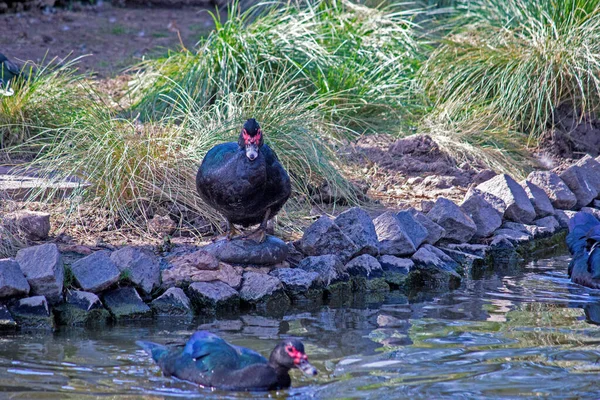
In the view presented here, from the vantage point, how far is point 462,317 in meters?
4.88

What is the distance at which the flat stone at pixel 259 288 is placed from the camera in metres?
5.04

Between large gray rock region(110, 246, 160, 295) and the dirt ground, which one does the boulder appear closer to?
large gray rock region(110, 246, 160, 295)

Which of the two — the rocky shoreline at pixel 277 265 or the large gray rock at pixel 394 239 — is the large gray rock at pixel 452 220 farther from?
the large gray rock at pixel 394 239

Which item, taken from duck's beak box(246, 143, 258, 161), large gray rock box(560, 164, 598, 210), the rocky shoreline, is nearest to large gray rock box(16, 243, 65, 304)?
the rocky shoreline

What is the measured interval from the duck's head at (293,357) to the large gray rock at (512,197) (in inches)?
139

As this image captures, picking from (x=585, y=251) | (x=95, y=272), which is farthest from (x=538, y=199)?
(x=95, y=272)

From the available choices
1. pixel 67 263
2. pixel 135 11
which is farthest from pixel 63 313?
pixel 135 11

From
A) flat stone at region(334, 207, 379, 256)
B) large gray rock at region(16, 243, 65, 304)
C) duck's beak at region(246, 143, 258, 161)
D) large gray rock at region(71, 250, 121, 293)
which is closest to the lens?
large gray rock at region(16, 243, 65, 304)

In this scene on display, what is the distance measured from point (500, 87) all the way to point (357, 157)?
5.60 feet

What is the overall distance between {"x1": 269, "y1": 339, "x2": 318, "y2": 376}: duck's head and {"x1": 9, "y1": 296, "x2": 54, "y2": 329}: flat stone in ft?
4.76

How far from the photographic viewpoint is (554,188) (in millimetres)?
7262

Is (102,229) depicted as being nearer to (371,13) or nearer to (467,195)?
(467,195)

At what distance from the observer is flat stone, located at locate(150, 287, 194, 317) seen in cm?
483

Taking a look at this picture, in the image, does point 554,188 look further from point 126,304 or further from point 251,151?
point 126,304
